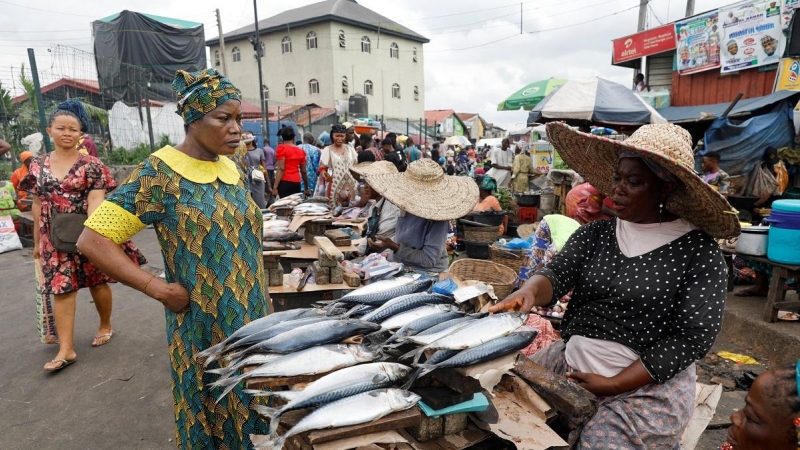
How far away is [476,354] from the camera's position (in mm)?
1434

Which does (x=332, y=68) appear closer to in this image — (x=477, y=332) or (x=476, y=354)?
(x=477, y=332)

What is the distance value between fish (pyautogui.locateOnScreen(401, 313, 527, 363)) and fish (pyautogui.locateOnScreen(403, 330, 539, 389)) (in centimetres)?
2

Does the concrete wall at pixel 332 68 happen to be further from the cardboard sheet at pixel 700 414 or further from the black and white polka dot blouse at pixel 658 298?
the cardboard sheet at pixel 700 414

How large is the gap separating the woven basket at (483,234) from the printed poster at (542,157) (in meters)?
8.08

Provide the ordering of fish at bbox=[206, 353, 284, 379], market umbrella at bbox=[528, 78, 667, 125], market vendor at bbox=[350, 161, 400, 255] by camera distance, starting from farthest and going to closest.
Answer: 1. market umbrella at bbox=[528, 78, 667, 125]
2. market vendor at bbox=[350, 161, 400, 255]
3. fish at bbox=[206, 353, 284, 379]

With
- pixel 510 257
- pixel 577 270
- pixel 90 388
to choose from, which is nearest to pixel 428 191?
pixel 510 257

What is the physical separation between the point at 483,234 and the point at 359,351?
5339 millimetres

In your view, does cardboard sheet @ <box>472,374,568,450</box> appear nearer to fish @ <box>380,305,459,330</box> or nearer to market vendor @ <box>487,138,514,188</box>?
fish @ <box>380,305,459,330</box>

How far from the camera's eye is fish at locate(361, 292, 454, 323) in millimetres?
1776

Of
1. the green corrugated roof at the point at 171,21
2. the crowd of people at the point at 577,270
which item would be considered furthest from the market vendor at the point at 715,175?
the green corrugated roof at the point at 171,21

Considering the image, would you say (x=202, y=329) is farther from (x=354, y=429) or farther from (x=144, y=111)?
(x=144, y=111)

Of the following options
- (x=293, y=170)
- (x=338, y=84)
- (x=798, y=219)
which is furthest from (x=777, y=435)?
(x=338, y=84)

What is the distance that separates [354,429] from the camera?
1.26 m

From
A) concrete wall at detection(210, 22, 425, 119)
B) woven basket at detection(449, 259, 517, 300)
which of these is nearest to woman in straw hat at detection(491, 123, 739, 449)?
woven basket at detection(449, 259, 517, 300)
